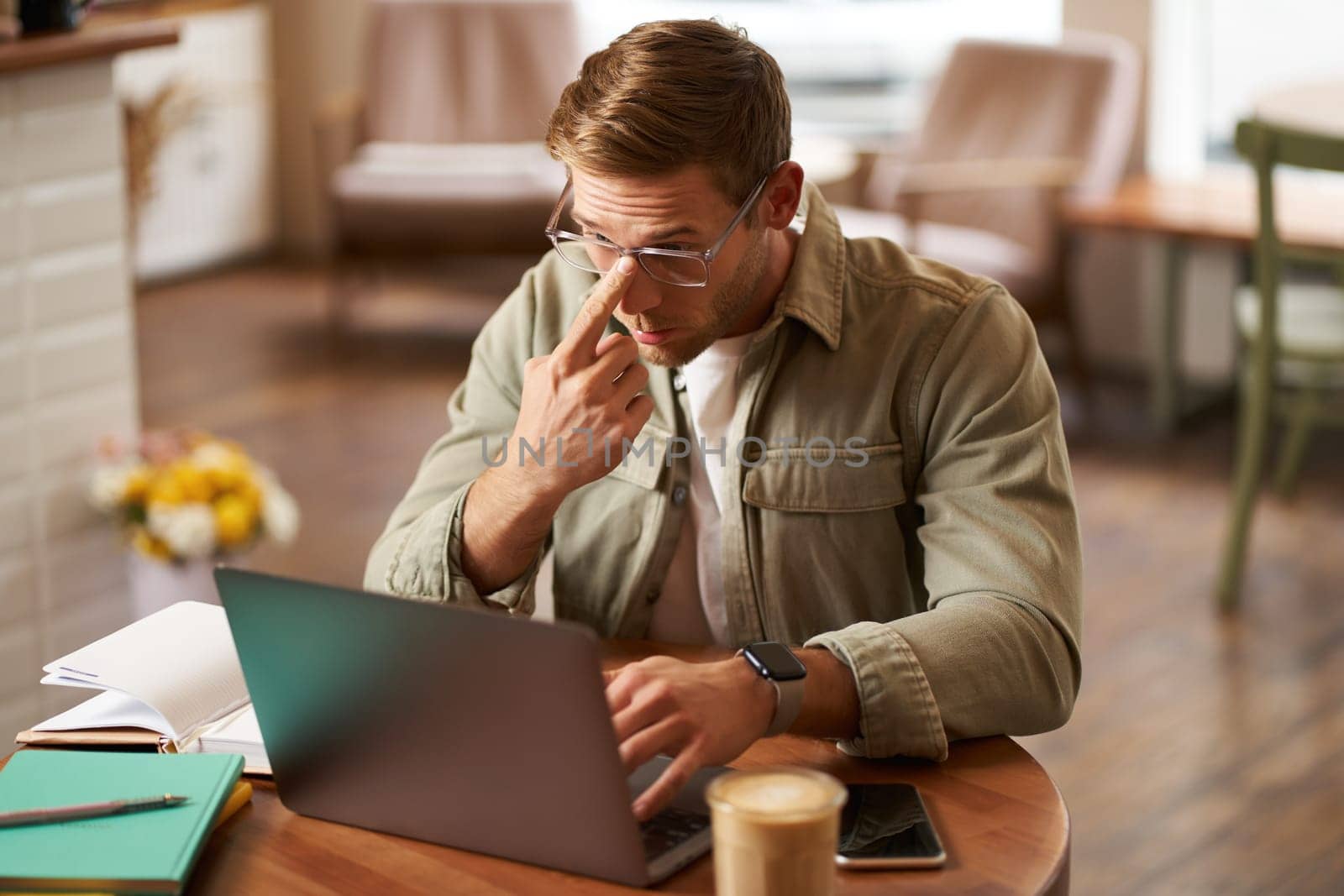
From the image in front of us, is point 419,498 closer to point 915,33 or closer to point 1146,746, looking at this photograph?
point 1146,746

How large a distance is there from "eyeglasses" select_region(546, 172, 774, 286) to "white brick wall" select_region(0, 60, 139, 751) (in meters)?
1.37

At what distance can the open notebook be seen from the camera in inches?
53.0

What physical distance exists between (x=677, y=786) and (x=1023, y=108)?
3912mm

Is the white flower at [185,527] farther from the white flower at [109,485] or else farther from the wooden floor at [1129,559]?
the wooden floor at [1129,559]

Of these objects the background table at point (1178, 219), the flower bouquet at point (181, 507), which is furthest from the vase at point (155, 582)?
the background table at point (1178, 219)

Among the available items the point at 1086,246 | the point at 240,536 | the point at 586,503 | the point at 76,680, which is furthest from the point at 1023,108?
the point at 76,680

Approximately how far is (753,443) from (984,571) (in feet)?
0.92

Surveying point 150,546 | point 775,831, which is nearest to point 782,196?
point 775,831

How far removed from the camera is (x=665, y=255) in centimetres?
153

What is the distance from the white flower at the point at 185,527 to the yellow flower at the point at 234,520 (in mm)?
16

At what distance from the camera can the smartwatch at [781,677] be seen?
4.17ft

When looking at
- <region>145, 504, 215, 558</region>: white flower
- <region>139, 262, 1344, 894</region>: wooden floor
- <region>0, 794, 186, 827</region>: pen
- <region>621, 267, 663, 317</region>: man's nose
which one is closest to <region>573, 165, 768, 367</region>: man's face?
<region>621, 267, 663, 317</region>: man's nose

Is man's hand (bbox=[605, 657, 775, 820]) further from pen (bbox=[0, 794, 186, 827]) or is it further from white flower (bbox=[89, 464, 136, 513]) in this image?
white flower (bbox=[89, 464, 136, 513])

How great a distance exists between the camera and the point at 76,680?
1345 millimetres
